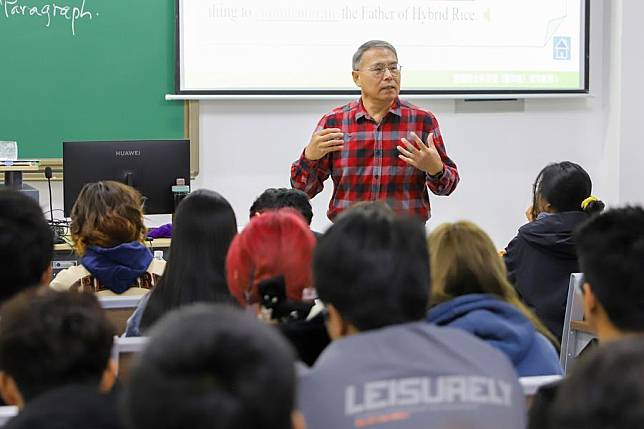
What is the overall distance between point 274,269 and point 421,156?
65.1 inches

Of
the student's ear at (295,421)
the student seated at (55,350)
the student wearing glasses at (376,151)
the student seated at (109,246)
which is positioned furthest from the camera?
the student wearing glasses at (376,151)

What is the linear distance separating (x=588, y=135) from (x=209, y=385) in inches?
209

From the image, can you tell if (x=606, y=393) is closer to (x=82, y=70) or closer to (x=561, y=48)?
(x=82, y=70)

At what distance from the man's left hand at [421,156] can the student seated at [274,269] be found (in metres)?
1.56

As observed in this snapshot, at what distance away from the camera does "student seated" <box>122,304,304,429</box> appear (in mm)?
884

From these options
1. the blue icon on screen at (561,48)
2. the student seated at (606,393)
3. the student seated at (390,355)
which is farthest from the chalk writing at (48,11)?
the student seated at (606,393)

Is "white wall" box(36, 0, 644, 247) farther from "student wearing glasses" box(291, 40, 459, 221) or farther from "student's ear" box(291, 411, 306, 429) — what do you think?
"student's ear" box(291, 411, 306, 429)

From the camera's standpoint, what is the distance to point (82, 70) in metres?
5.09

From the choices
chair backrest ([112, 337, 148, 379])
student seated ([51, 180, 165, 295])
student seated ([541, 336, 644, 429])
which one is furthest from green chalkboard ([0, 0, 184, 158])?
student seated ([541, 336, 644, 429])

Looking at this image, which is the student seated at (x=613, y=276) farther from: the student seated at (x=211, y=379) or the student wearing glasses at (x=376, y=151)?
the student wearing glasses at (x=376, y=151)

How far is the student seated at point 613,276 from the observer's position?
1.69 metres

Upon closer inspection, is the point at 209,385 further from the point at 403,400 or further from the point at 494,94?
the point at 494,94

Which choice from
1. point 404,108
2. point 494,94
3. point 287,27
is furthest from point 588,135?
point 404,108

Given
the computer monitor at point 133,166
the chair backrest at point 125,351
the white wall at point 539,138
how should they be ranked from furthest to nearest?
the white wall at point 539,138, the computer monitor at point 133,166, the chair backrest at point 125,351
